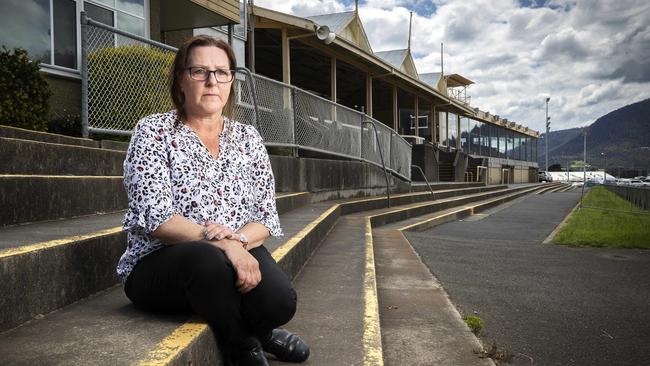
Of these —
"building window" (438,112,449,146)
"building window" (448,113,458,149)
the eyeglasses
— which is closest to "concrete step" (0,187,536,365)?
the eyeglasses

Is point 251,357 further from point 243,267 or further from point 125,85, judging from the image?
point 125,85

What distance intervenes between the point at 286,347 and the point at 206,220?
66 cm

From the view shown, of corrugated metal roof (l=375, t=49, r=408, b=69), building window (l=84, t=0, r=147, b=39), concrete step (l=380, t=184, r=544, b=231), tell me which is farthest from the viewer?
corrugated metal roof (l=375, t=49, r=408, b=69)

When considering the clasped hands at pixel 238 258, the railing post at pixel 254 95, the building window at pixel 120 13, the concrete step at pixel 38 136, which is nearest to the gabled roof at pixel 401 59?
the building window at pixel 120 13

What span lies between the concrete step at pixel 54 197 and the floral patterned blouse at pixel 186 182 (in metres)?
1.21

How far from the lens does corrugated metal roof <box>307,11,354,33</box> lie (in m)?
20.1

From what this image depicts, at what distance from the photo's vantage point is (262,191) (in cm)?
245

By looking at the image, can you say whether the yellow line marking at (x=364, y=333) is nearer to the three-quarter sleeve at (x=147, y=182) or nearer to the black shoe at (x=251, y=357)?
the black shoe at (x=251, y=357)

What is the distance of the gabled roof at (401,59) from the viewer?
27.6m

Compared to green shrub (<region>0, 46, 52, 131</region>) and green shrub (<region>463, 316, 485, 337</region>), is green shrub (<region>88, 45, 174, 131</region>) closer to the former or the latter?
green shrub (<region>0, 46, 52, 131</region>)

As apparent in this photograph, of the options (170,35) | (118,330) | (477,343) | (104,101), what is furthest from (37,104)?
(170,35)

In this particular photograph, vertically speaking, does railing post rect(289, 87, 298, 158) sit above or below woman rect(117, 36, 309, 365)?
above

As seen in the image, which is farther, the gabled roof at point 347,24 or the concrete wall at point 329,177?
the gabled roof at point 347,24

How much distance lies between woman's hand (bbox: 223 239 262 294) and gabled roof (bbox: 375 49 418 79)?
26.4 metres
